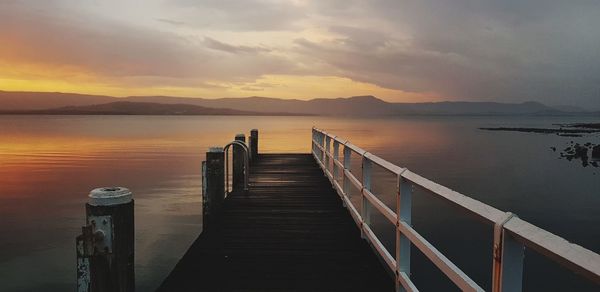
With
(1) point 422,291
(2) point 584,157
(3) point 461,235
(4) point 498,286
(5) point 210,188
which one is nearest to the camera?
(4) point 498,286

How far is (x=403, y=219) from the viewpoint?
3754 mm

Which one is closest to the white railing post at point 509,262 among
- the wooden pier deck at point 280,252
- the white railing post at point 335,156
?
the wooden pier deck at point 280,252

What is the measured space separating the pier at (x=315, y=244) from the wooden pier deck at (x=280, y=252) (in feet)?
0.04

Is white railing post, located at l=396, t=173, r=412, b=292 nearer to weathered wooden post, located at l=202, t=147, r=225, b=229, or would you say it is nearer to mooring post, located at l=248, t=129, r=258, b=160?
weathered wooden post, located at l=202, t=147, r=225, b=229

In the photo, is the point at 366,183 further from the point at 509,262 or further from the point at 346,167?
the point at 509,262

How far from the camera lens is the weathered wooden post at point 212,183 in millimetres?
7387

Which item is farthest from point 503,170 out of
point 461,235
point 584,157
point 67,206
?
point 67,206

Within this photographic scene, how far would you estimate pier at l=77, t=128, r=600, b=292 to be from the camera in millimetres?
2002

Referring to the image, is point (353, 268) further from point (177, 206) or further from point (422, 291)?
point (177, 206)

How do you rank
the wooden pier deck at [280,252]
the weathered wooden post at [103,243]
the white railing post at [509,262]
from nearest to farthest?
the white railing post at [509,262] → the weathered wooden post at [103,243] → the wooden pier deck at [280,252]

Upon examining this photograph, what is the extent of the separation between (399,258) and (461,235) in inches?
470

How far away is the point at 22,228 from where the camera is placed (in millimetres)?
15516

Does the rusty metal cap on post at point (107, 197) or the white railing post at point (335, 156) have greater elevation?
the rusty metal cap on post at point (107, 197)

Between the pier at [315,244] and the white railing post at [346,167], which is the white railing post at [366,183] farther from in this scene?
the white railing post at [346,167]
